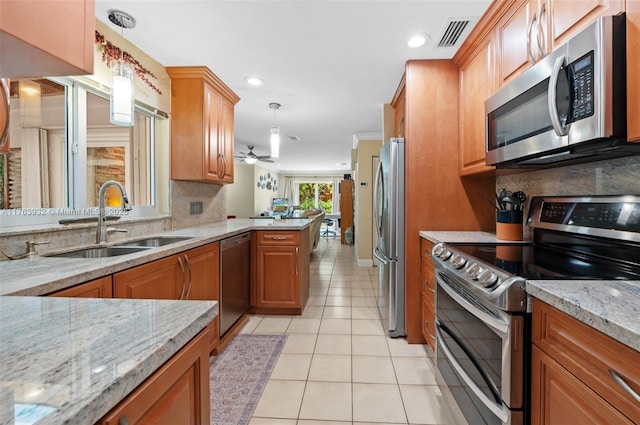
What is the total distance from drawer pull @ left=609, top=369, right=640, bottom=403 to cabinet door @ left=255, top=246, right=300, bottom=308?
7.82 feet

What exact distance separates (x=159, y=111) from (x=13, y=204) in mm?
1418

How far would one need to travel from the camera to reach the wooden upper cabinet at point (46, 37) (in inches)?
28.1

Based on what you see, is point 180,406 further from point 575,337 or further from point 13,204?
point 13,204

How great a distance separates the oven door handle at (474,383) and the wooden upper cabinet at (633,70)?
1.00 metres

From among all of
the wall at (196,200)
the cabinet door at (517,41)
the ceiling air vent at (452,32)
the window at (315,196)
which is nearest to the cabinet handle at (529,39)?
the cabinet door at (517,41)

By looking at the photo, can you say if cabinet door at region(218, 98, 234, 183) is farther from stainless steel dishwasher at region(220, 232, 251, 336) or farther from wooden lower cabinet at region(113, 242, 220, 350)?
wooden lower cabinet at region(113, 242, 220, 350)

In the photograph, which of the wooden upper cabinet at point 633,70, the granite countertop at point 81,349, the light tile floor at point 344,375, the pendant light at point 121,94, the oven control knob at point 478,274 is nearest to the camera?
the granite countertop at point 81,349

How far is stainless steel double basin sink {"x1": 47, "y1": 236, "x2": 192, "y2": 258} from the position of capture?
1.70 meters

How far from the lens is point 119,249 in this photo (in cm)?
188

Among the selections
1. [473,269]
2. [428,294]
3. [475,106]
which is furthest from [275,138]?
[473,269]

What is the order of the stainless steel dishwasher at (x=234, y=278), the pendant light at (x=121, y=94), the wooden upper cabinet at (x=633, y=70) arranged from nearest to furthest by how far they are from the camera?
the wooden upper cabinet at (x=633, y=70) → the pendant light at (x=121, y=94) → the stainless steel dishwasher at (x=234, y=278)

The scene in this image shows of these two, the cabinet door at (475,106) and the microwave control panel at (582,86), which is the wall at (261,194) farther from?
the microwave control panel at (582,86)

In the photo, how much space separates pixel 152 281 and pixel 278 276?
145 centimetres

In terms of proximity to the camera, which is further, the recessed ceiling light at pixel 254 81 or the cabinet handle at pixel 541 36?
the recessed ceiling light at pixel 254 81
